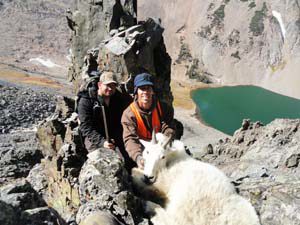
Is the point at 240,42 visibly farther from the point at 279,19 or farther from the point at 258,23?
the point at 279,19

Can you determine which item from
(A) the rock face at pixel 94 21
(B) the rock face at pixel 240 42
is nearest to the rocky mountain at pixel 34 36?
(B) the rock face at pixel 240 42

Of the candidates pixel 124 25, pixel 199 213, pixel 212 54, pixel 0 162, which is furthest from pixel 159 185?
pixel 212 54

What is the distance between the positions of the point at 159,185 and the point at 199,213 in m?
0.78

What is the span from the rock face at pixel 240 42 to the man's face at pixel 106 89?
115829 mm

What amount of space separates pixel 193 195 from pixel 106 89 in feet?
9.73

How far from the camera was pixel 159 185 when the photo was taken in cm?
734

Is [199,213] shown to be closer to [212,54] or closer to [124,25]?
[124,25]

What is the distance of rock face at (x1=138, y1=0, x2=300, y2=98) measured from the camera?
12975 centimetres

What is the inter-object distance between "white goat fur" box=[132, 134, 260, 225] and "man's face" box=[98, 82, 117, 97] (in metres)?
1.98

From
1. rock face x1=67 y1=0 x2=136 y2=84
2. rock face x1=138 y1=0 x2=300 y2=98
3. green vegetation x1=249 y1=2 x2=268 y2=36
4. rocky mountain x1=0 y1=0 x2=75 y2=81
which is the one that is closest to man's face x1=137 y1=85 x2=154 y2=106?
rock face x1=67 y1=0 x2=136 y2=84

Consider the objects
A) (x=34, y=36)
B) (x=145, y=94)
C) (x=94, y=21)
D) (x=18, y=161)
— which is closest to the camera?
(x=145, y=94)

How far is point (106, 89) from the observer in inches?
351

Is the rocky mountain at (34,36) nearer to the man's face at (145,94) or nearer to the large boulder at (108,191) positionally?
the man's face at (145,94)

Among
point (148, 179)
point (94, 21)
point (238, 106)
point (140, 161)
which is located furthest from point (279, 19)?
point (148, 179)
